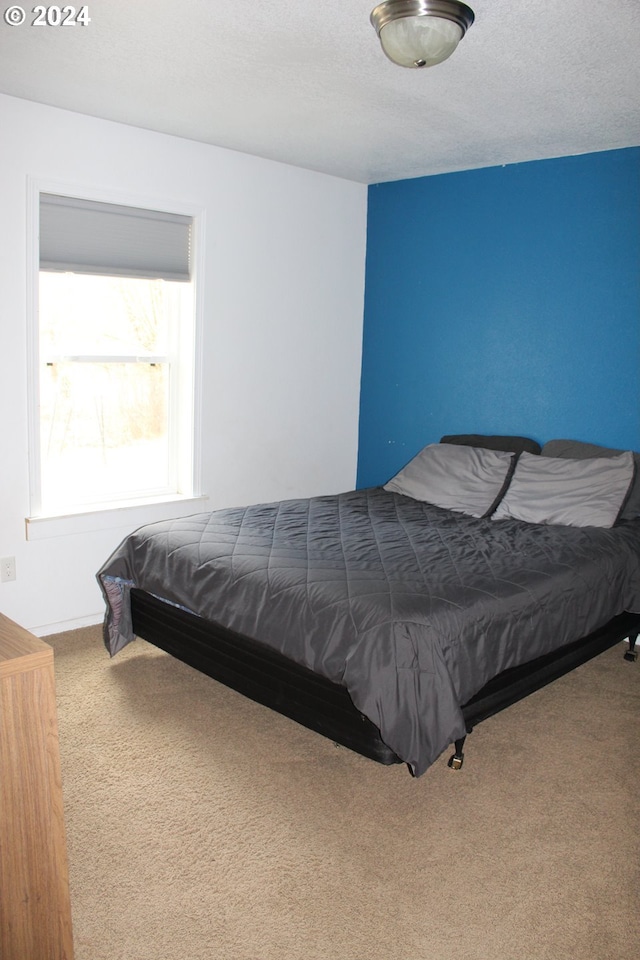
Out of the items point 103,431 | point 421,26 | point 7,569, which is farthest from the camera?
point 103,431

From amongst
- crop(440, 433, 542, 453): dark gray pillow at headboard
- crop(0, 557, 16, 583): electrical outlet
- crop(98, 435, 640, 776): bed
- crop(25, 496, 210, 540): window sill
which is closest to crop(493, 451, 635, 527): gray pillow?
crop(98, 435, 640, 776): bed

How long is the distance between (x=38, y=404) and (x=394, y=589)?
6.37ft

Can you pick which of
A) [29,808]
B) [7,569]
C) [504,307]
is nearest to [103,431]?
[7,569]

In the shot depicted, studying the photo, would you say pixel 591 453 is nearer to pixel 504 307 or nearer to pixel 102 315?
pixel 504 307

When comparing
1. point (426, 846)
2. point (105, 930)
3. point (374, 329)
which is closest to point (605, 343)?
point (374, 329)

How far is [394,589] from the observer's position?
277cm

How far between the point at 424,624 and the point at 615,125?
238 cm

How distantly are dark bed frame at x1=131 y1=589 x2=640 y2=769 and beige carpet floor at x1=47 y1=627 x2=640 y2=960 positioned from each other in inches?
7.2

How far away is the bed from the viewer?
8.20 ft

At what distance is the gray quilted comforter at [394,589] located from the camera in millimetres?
2471

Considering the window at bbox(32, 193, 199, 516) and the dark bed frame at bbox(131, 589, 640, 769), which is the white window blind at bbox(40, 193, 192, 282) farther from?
the dark bed frame at bbox(131, 589, 640, 769)

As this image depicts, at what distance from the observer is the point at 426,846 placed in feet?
7.68

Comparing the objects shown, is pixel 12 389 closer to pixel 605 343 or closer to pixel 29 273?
pixel 29 273

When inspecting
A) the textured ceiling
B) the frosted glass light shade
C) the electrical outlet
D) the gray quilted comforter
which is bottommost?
the electrical outlet
